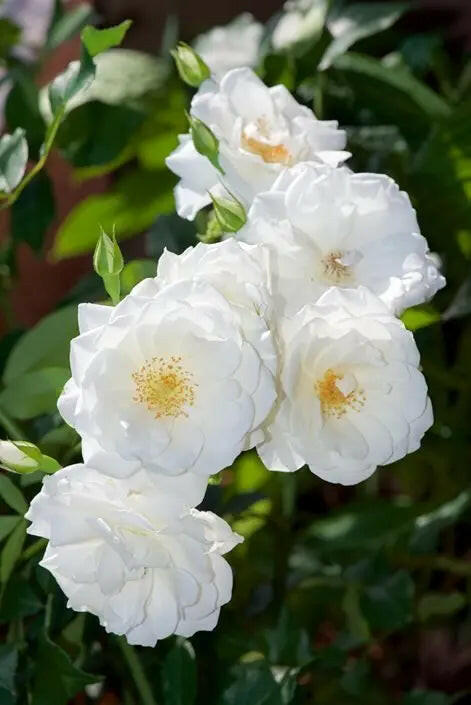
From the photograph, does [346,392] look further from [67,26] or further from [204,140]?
[67,26]

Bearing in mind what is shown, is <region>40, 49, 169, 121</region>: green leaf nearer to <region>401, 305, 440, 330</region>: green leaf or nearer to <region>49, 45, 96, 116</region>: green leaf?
<region>49, 45, 96, 116</region>: green leaf

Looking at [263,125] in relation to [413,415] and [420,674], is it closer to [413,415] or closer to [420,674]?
[413,415]

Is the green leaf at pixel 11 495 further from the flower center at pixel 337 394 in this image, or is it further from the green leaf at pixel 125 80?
the green leaf at pixel 125 80

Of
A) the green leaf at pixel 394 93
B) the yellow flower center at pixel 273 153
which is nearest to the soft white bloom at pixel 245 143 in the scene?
the yellow flower center at pixel 273 153

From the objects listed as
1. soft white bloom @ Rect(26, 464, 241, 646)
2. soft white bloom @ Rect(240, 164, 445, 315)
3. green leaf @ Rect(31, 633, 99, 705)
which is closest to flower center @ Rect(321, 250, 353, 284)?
soft white bloom @ Rect(240, 164, 445, 315)

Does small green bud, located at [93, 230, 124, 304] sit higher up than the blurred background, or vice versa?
small green bud, located at [93, 230, 124, 304]

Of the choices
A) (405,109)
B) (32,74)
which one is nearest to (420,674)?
(405,109)
